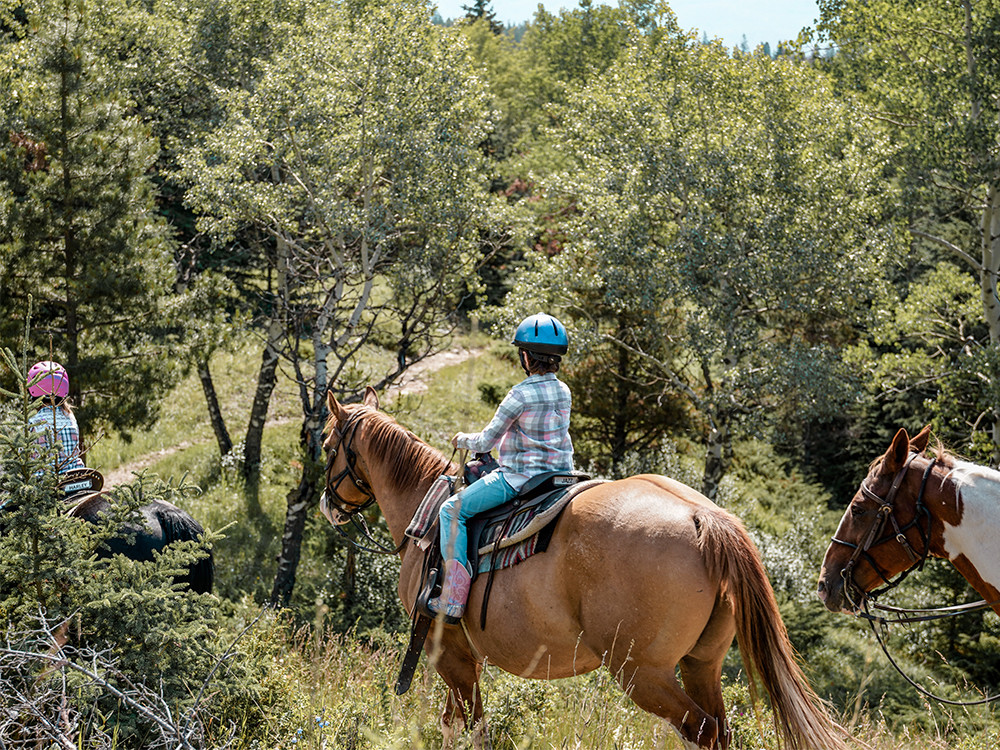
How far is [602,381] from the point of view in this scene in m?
16.4

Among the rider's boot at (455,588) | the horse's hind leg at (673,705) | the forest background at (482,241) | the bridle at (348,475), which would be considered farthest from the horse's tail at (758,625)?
the bridle at (348,475)

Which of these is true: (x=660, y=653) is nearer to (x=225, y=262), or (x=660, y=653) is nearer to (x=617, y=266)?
(x=617, y=266)

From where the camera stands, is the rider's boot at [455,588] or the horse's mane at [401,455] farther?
the horse's mane at [401,455]

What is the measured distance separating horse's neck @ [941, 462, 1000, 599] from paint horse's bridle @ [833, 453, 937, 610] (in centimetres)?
12

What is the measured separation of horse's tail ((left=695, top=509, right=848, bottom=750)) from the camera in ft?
13.9

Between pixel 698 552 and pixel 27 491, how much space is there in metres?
3.68

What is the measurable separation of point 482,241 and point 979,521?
375 inches

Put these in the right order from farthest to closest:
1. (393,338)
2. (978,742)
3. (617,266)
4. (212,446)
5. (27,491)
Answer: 1. (393,338)
2. (212,446)
3. (617,266)
4. (978,742)
5. (27,491)

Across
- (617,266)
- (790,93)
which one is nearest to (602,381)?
(617,266)

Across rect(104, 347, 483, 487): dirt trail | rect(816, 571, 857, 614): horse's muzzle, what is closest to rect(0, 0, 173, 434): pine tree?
rect(104, 347, 483, 487): dirt trail

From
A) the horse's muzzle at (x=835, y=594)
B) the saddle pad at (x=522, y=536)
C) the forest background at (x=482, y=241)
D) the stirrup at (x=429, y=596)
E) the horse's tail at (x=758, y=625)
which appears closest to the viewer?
the horse's tail at (x=758, y=625)

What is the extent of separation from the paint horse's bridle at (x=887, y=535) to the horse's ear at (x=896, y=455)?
4 cm

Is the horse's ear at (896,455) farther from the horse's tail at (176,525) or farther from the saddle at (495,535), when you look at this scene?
the horse's tail at (176,525)

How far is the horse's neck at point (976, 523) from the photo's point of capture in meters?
4.42
